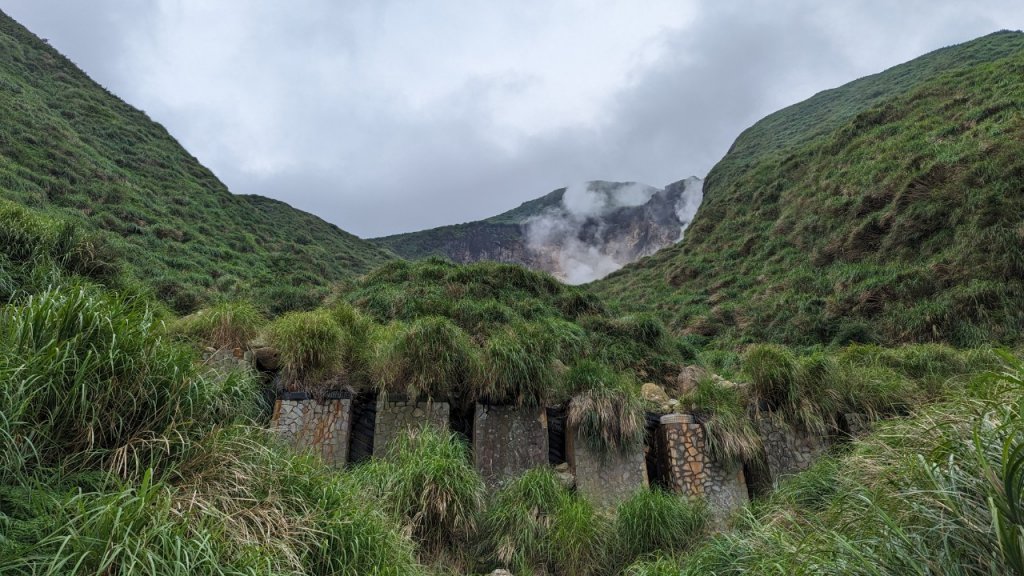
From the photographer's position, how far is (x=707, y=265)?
18562 millimetres

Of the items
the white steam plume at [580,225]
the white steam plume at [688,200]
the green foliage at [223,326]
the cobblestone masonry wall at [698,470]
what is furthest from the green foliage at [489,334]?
the white steam plume at [688,200]

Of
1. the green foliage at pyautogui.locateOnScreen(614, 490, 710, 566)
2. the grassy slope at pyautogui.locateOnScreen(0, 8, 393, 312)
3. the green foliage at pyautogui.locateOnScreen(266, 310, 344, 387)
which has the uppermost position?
the grassy slope at pyautogui.locateOnScreen(0, 8, 393, 312)

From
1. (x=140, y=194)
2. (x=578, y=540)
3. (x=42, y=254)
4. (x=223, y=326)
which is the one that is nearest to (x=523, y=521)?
(x=578, y=540)

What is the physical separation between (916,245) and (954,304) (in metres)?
2.74

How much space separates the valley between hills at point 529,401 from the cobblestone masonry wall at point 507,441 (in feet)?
0.09

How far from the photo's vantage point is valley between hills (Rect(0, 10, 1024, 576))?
7.55ft

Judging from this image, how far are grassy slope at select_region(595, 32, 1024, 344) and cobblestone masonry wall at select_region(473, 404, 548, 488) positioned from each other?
26.5 ft

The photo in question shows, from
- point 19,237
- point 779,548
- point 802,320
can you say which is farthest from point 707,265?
point 19,237

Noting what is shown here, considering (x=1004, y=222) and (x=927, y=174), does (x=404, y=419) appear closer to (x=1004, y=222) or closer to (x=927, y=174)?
(x=1004, y=222)

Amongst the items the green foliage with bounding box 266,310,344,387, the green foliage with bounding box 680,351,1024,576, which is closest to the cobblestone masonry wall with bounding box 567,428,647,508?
the green foliage with bounding box 680,351,1024,576

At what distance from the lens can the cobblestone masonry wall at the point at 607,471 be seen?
5.59 meters

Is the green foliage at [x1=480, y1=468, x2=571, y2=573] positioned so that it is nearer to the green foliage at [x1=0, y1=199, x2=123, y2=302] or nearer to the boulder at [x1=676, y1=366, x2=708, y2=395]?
the boulder at [x1=676, y1=366, x2=708, y2=395]

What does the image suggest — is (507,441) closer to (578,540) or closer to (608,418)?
(608,418)

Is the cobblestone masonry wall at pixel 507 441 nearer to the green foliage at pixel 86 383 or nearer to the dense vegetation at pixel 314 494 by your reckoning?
the dense vegetation at pixel 314 494
